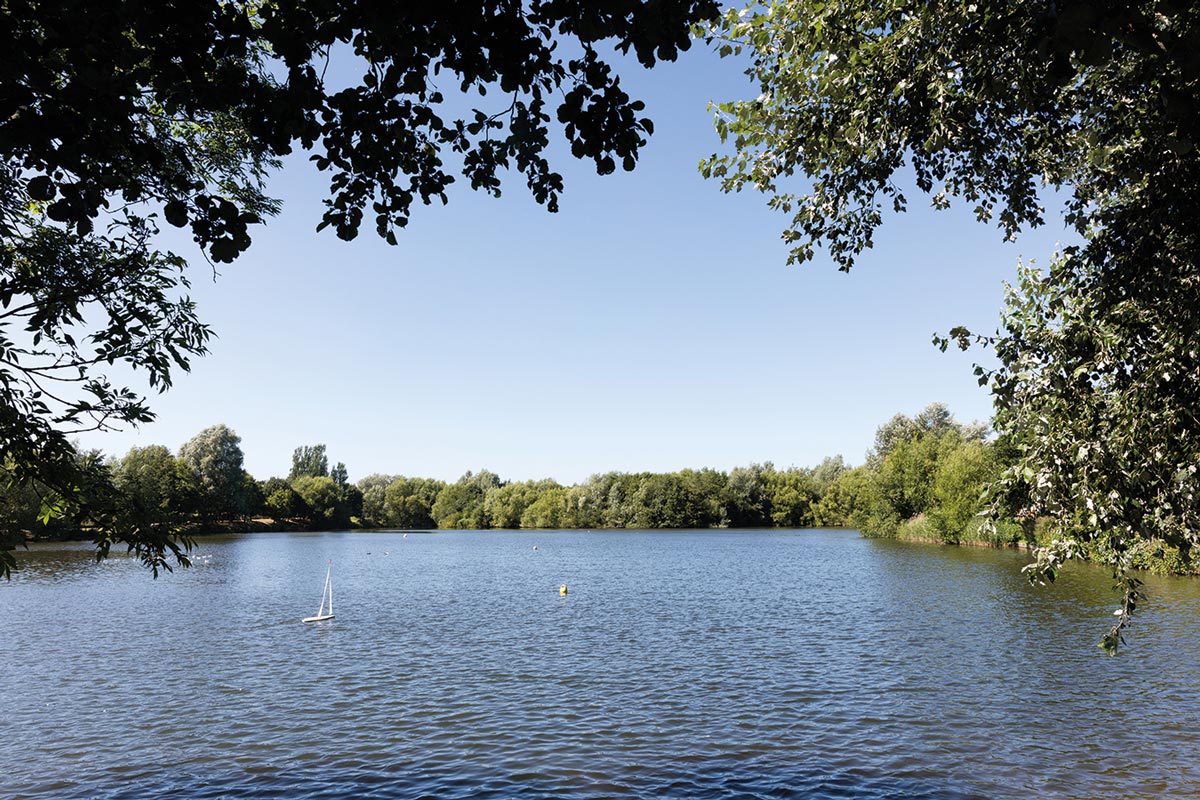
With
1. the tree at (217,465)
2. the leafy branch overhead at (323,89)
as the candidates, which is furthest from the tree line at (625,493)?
the leafy branch overhead at (323,89)

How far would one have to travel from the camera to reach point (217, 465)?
93.0 metres

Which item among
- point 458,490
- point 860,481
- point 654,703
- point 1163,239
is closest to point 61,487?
point 1163,239

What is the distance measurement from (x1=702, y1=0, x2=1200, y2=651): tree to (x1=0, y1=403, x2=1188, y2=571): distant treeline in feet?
179

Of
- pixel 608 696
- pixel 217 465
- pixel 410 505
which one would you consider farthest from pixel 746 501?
pixel 608 696

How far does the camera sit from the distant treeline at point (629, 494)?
2761 inches

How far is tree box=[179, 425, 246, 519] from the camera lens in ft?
299

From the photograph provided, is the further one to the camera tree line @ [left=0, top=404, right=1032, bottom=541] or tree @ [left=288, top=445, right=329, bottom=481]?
tree @ [left=288, top=445, right=329, bottom=481]

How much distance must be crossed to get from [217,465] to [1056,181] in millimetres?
100475

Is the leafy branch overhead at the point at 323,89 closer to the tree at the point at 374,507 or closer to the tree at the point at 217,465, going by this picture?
the tree at the point at 217,465

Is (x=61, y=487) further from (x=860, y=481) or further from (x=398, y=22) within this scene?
(x=860, y=481)

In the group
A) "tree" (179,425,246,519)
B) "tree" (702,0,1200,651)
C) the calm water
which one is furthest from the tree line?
"tree" (702,0,1200,651)

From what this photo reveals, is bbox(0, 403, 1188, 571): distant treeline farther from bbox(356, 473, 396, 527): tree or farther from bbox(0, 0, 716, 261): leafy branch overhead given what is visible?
bbox(0, 0, 716, 261): leafy branch overhead

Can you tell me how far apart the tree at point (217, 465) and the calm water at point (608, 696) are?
6375cm

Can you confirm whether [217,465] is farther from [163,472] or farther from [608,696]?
[608,696]
